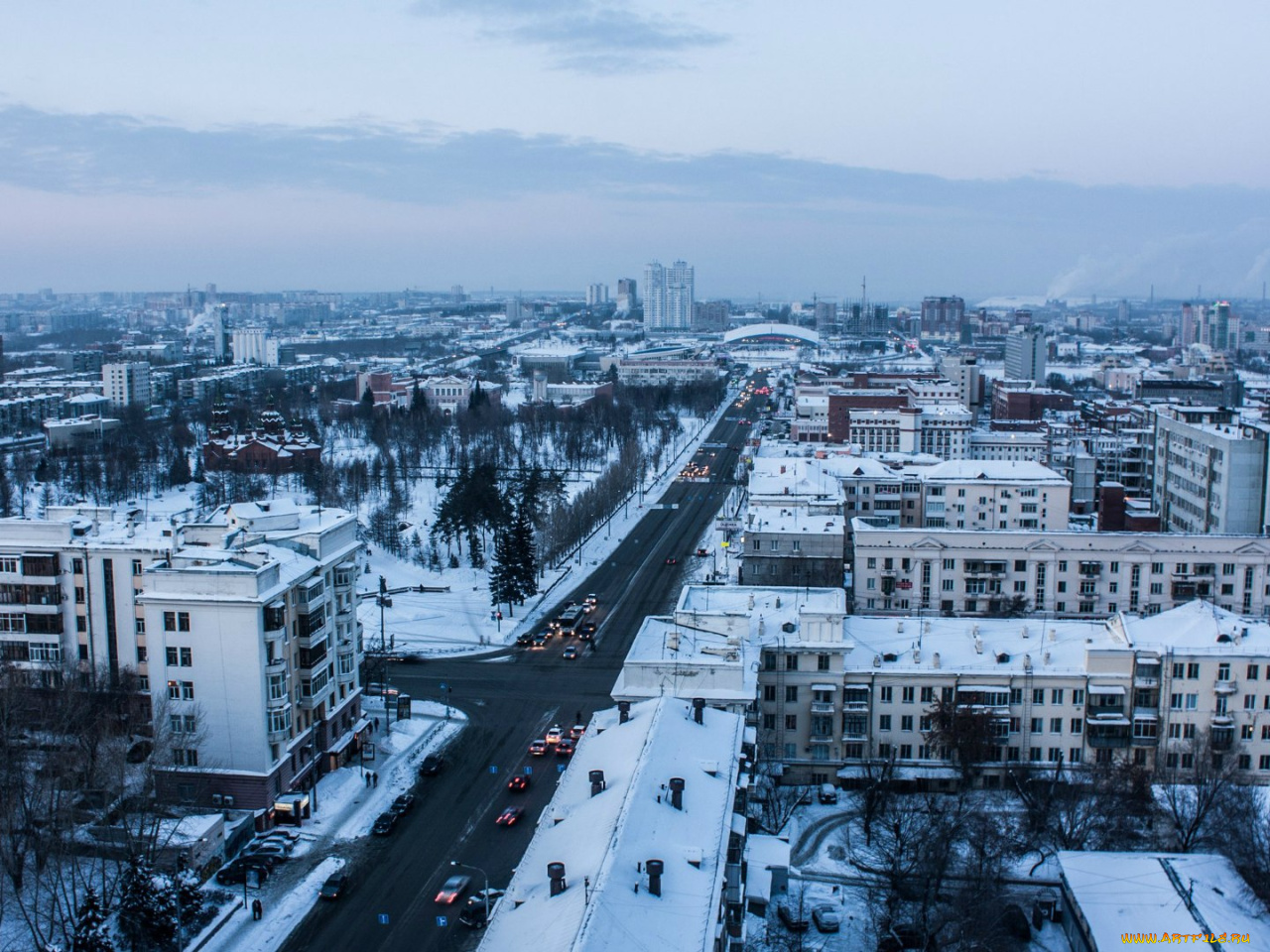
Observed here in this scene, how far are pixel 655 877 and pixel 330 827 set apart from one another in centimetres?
802

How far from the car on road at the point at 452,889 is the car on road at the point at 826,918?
428 cm

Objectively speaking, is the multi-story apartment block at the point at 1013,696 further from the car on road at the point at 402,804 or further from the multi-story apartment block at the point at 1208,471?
the multi-story apartment block at the point at 1208,471

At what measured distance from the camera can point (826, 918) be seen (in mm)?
13688

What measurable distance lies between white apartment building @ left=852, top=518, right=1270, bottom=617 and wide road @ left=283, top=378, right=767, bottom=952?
553cm

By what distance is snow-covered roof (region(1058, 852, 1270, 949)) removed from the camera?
40.3ft

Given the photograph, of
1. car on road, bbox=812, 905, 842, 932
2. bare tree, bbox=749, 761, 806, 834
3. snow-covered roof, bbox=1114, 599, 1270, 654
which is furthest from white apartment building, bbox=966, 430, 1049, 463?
car on road, bbox=812, 905, 842, 932

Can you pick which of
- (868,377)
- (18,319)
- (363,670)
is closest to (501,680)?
(363,670)

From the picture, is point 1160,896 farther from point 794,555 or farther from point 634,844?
point 794,555

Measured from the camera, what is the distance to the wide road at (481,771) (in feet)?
45.0

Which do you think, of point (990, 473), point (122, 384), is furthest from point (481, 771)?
Answer: point (122, 384)

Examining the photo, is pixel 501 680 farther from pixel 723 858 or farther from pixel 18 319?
pixel 18 319

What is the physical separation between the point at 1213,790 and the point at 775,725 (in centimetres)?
601

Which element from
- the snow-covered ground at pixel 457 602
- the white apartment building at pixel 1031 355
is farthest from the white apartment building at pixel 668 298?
the snow-covered ground at pixel 457 602

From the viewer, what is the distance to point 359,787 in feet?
58.2
